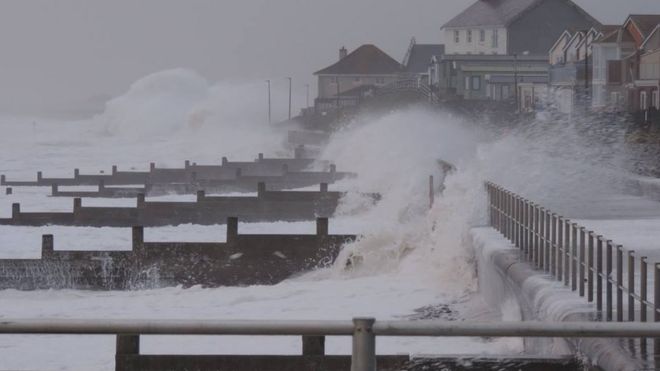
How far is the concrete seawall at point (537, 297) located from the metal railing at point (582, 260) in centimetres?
10

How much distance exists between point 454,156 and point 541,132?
9.15m

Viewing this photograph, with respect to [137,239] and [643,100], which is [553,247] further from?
[643,100]

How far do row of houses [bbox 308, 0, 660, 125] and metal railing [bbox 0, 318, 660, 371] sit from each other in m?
46.9

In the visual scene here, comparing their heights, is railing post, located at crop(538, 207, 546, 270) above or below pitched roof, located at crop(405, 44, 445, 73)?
below

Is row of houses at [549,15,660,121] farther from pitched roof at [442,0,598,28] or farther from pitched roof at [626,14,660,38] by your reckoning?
pitched roof at [442,0,598,28]

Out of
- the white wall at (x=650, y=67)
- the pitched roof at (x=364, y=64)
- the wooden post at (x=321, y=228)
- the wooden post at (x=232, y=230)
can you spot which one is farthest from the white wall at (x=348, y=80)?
the wooden post at (x=232, y=230)

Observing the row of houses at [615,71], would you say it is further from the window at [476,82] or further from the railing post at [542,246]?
the railing post at [542,246]

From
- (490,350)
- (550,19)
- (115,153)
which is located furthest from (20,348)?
(550,19)

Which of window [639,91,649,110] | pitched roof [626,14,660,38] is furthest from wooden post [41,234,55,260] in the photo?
pitched roof [626,14,660,38]

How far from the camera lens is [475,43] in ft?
357

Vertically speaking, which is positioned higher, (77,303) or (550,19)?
(550,19)

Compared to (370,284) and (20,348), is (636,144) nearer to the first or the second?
(370,284)

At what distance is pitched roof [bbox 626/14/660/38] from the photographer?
70831 mm

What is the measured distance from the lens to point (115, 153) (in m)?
82.8
